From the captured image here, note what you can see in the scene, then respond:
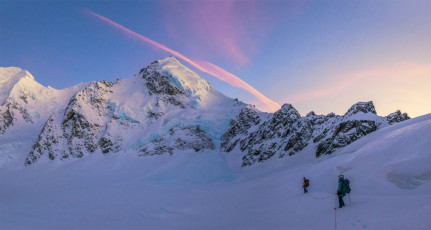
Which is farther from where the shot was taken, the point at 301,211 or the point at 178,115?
the point at 178,115

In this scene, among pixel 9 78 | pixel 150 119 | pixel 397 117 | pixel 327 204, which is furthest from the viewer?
pixel 9 78

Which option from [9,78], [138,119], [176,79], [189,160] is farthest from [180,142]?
[9,78]

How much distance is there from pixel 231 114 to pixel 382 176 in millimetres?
66717

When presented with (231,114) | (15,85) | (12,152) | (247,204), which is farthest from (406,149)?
(15,85)

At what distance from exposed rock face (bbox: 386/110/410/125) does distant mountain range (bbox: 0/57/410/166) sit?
17.4ft

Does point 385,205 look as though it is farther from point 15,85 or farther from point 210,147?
point 15,85

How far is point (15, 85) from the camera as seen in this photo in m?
93.2

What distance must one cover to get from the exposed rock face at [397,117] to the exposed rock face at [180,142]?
41.9 m

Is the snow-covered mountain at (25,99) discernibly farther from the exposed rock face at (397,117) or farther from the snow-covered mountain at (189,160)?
the exposed rock face at (397,117)

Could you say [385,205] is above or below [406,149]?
below

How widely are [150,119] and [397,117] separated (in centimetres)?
6260

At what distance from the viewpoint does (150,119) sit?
8212 centimetres

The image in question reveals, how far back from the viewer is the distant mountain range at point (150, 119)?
59938 millimetres

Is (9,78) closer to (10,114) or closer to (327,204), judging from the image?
(10,114)
